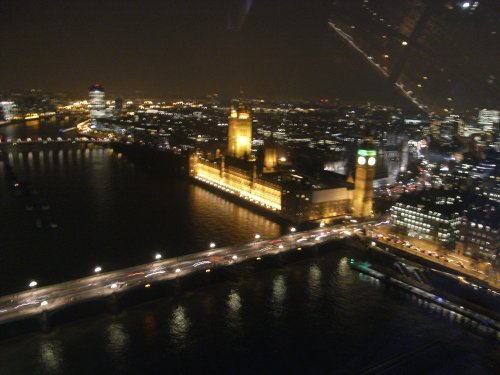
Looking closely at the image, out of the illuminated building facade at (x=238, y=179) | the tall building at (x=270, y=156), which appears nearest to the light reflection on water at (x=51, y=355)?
the illuminated building facade at (x=238, y=179)

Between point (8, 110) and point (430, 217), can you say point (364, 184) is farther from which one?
point (8, 110)

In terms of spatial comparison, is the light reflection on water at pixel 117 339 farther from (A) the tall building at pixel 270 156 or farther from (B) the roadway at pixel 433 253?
(A) the tall building at pixel 270 156

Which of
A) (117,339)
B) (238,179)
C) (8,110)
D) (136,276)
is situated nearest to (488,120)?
(238,179)

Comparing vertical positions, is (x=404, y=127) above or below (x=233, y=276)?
above

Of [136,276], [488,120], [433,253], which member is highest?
[488,120]

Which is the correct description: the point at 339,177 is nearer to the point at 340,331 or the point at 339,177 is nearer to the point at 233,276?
the point at 233,276

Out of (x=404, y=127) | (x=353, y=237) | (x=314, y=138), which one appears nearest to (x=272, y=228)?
(x=353, y=237)

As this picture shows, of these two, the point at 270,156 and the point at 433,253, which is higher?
the point at 270,156
